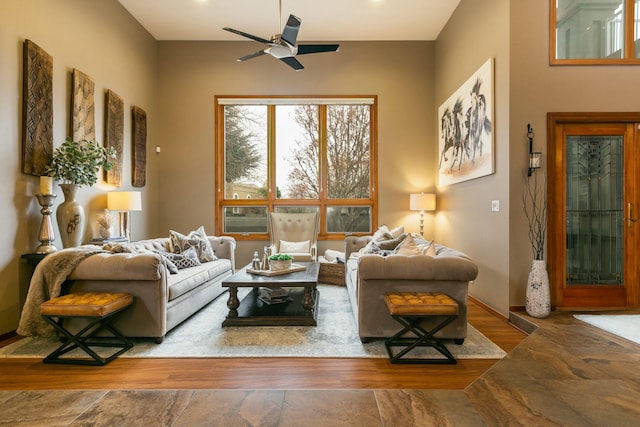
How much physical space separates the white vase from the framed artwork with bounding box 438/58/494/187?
1.16 metres

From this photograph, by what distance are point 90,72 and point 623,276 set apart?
6.60m

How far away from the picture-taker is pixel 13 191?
3146 mm

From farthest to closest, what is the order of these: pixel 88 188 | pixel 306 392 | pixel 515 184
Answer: pixel 88 188 < pixel 515 184 < pixel 306 392

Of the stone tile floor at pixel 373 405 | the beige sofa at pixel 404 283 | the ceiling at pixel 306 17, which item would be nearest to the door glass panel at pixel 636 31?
the ceiling at pixel 306 17

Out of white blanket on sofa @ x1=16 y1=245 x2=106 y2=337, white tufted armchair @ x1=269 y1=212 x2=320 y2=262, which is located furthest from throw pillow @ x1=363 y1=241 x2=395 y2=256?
white blanket on sofa @ x1=16 y1=245 x2=106 y2=337

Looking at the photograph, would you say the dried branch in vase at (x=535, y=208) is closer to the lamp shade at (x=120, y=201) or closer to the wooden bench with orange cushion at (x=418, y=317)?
the wooden bench with orange cushion at (x=418, y=317)

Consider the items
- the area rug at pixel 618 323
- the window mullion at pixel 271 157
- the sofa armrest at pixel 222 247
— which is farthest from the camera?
the window mullion at pixel 271 157

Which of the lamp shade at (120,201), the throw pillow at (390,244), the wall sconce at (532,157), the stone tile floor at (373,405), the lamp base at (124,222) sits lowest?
the stone tile floor at (373,405)

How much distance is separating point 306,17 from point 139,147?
3.30 meters

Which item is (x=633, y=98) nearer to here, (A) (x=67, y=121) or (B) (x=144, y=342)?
(B) (x=144, y=342)

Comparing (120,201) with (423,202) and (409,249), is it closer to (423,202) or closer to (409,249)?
(409,249)

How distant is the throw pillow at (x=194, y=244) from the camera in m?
4.18

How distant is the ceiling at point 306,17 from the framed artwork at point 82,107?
1.66 meters

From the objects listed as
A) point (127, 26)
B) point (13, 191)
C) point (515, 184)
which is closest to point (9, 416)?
point (13, 191)
